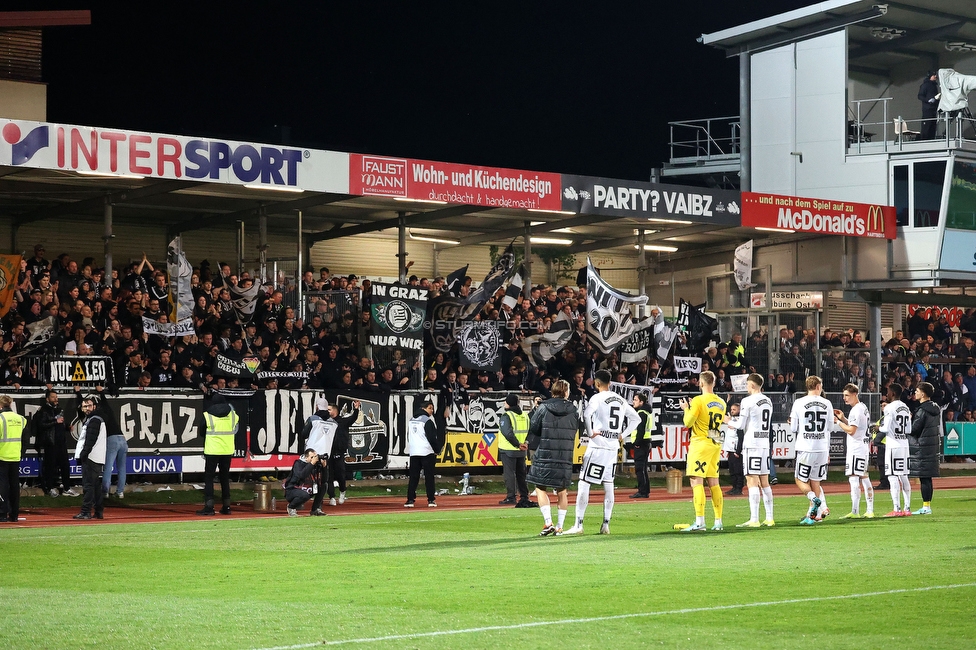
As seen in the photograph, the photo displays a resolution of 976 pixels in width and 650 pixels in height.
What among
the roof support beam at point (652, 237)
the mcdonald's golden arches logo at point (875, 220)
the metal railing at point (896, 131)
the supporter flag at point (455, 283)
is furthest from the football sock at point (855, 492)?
the metal railing at point (896, 131)

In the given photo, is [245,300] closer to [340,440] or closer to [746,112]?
[340,440]

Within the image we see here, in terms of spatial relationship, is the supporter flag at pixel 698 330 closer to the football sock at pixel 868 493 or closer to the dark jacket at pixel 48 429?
the football sock at pixel 868 493

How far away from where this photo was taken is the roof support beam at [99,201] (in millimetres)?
26225

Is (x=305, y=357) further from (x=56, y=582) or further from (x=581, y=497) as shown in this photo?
(x=56, y=582)

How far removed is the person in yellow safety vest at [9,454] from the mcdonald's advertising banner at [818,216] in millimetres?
20060

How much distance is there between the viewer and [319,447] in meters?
21.8

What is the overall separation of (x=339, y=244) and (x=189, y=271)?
33.2 feet

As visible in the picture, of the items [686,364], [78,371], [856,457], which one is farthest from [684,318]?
[78,371]

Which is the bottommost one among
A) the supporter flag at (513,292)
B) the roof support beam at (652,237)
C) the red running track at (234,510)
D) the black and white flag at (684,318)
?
the red running track at (234,510)

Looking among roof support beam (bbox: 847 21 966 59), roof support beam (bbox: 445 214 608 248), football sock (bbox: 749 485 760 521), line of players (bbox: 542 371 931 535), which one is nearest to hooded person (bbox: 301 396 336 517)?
line of players (bbox: 542 371 931 535)

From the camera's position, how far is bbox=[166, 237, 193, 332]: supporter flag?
969 inches

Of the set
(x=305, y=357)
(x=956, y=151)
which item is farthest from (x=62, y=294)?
(x=956, y=151)

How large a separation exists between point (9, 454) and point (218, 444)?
365 cm

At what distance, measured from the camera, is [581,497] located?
17.1 meters
